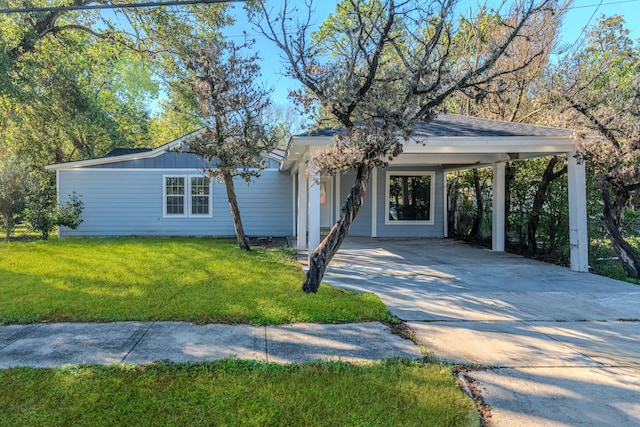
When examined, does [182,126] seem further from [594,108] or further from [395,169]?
[594,108]

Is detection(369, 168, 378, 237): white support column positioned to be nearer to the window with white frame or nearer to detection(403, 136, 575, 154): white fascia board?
detection(403, 136, 575, 154): white fascia board

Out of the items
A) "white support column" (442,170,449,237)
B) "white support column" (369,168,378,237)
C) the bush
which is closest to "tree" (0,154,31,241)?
the bush

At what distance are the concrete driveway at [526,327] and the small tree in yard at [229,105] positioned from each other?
334cm

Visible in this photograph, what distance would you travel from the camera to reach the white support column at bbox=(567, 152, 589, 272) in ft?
23.0

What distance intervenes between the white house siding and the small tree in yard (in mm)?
4413

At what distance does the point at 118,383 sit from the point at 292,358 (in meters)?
1.35

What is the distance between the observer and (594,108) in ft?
21.5

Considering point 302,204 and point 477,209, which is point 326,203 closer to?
point 302,204

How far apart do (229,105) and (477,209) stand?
26.3 feet

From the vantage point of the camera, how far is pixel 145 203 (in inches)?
488

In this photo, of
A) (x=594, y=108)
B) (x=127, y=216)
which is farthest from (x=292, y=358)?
(x=127, y=216)

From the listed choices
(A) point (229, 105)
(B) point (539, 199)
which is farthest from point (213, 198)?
(B) point (539, 199)

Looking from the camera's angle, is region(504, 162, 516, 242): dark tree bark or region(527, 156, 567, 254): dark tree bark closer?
region(527, 156, 567, 254): dark tree bark

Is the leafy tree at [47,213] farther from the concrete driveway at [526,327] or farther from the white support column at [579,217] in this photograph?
the white support column at [579,217]
